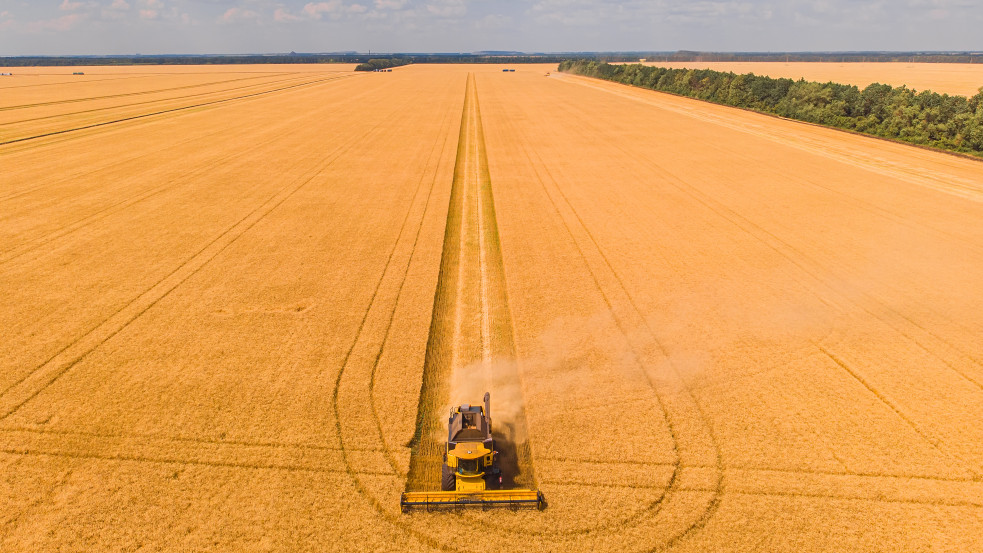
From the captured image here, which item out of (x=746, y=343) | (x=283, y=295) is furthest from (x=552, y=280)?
(x=283, y=295)

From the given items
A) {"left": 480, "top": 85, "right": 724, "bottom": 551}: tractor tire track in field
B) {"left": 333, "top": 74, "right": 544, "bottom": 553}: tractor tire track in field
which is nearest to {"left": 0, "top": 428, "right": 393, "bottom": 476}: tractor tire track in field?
{"left": 333, "top": 74, "right": 544, "bottom": 553}: tractor tire track in field

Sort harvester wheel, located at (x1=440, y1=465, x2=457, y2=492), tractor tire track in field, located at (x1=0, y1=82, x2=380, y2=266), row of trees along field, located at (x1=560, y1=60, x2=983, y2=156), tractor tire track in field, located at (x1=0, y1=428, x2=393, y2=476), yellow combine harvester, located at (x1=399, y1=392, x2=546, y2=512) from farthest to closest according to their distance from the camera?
1. row of trees along field, located at (x1=560, y1=60, x2=983, y2=156)
2. tractor tire track in field, located at (x1=0, y1=82, x2=380, y2=266)
3. tractor tire track in field, located at (x1=0, y1=428, x2=393, y2=476)
4. harvester wheel, located at (x1=440, y1=465, x2=457, y2=492)
5. yellow combine harvester, located at (x1=399, y1=392, x2=546, y2=512)

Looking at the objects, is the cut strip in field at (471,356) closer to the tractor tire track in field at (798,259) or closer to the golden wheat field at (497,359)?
the golden wheat field at (497,359)

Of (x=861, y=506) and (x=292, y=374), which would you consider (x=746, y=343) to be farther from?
(x=292, y=374)

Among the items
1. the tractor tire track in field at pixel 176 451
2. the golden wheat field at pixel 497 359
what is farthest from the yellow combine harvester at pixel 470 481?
the tractor tire track in field at pixel 176 451

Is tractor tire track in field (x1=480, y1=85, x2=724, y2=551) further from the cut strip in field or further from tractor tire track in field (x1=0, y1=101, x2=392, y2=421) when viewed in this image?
tractor tire track in field (x1=0, y1=101, x2=392, y2=421)

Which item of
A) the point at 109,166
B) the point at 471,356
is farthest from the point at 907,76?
the point at 109,166
